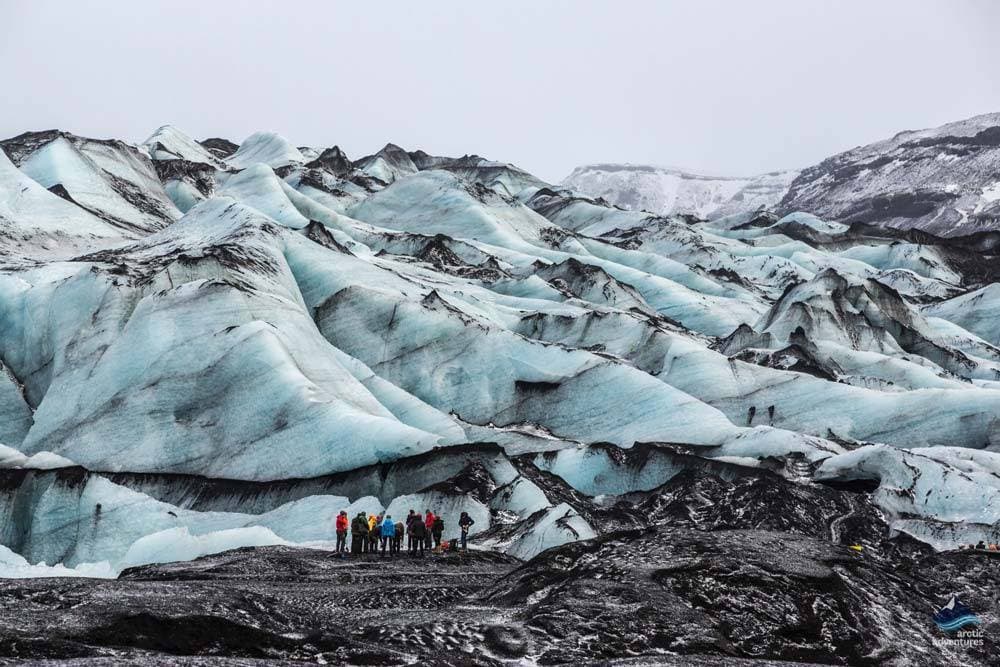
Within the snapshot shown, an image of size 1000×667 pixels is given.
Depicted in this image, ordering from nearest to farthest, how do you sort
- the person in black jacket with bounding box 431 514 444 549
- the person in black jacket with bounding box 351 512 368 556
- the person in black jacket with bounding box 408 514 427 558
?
the person in black jacket with bounding box 408 514 427 558, the person in black jacket with bounding box 351 512 368 556, the person in black jacket with bounding box 431 514 444 549

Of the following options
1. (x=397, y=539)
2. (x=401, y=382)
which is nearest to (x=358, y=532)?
(x=397, y=539)

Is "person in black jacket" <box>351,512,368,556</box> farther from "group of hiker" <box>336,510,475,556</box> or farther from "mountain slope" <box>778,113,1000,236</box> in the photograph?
"mountain slope" <box>778,113,1000,236</box>

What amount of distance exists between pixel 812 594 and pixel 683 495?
664 inches

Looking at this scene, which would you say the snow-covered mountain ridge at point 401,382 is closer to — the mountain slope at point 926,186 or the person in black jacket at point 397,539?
the person in black jacket at point 397,539

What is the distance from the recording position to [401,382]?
46125 millimetres

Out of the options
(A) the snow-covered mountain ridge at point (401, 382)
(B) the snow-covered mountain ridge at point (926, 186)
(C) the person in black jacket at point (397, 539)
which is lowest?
(C) the person in black jacket at point (397, 539)

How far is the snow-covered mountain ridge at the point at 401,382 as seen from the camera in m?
32.3

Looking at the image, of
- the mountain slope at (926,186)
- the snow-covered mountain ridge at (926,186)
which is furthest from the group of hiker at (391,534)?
the mountain slope at (926,186)

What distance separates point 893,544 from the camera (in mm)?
28828

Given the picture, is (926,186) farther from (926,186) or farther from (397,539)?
(397,539)

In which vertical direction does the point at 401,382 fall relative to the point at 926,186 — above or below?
below

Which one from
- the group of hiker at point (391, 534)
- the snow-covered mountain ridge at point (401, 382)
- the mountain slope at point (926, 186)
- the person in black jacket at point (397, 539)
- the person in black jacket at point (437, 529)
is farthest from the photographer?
the mountain slope at point (926, 186)

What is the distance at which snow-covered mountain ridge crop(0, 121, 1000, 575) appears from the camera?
3228 centimetres

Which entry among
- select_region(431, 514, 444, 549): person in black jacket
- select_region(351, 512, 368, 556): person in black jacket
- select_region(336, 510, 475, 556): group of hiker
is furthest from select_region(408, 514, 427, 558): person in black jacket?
select_region(351, 512, 368, 556): person in black jacket
